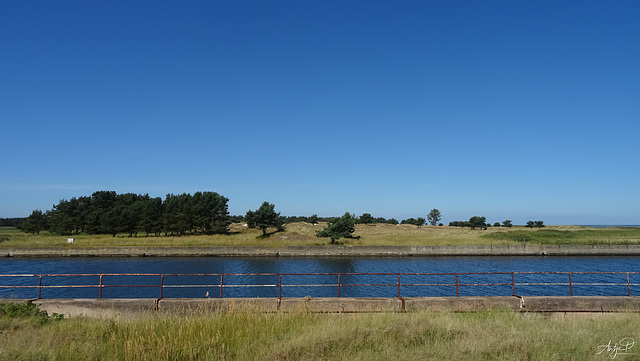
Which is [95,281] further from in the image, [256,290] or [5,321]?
[5,321]

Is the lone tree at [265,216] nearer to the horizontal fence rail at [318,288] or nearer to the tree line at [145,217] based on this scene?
the tree line at [145,217]

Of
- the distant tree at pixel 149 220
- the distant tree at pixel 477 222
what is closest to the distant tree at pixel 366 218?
the distant tree at pixel 477 222

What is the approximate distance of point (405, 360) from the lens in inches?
296

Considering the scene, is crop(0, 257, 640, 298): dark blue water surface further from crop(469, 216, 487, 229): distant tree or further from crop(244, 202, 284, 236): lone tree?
crop(469, 216, 487, 229): distant tree

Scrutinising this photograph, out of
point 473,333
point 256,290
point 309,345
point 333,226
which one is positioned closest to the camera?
point 309,345

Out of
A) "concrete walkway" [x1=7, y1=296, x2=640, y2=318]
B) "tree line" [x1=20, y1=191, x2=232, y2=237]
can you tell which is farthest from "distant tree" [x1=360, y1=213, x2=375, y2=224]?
"concrete walkway" [x1=7, y1=296, x2=640, y2=318]

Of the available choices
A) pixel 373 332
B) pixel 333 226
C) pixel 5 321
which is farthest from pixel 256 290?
pixel 333 226

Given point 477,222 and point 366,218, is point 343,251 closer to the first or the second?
point 366,218

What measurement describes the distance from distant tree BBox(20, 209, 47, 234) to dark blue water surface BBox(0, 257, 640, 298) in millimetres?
42776

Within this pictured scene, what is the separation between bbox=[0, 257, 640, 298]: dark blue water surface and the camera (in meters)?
25.6

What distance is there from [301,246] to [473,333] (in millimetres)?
43478

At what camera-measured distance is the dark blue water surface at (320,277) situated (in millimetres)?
25562

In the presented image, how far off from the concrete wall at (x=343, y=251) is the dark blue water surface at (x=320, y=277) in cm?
193

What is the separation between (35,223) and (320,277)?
265ft
